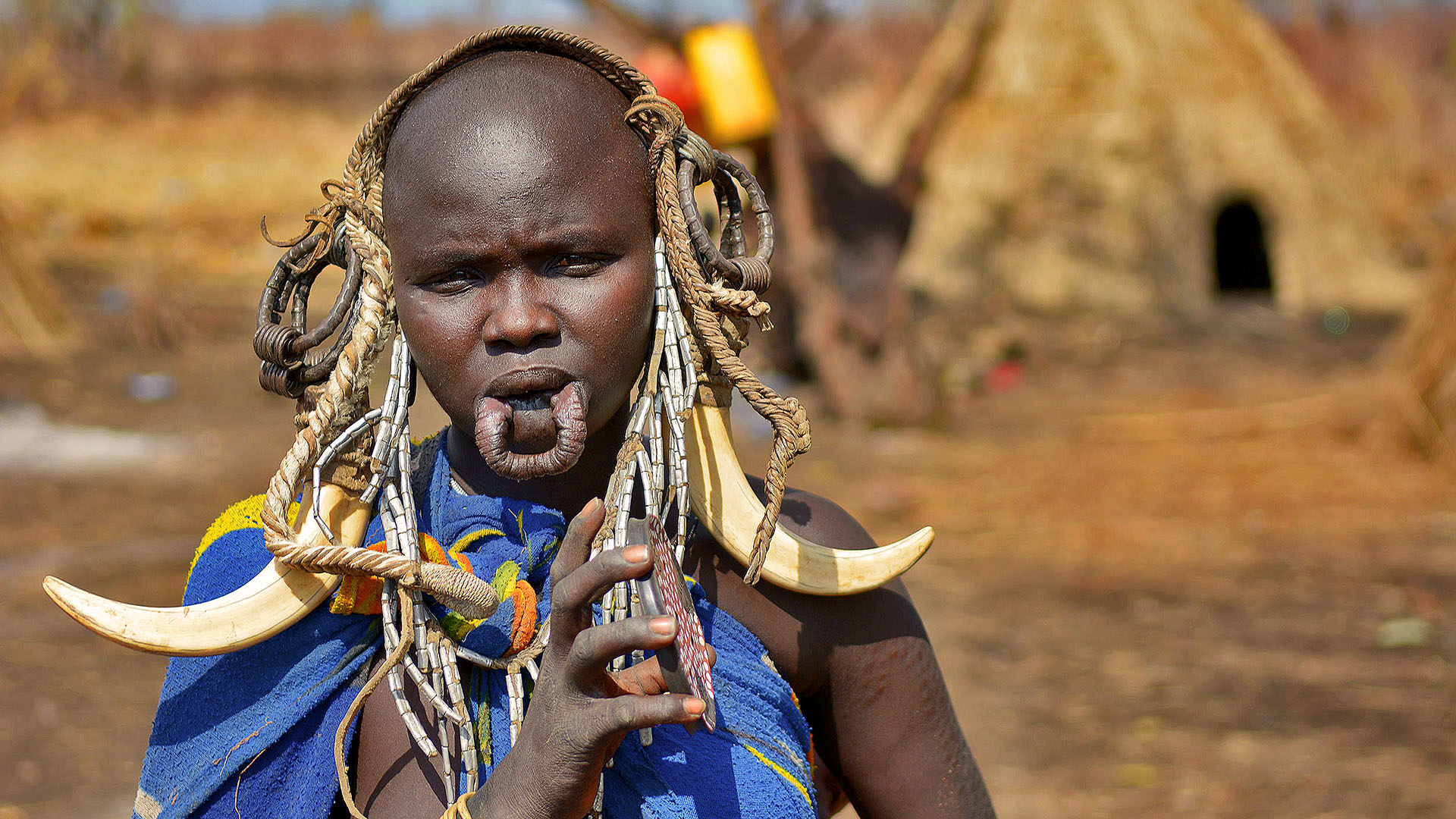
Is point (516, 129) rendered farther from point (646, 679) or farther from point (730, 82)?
point (730, 82)

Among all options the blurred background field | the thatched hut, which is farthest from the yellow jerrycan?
the thatched hut

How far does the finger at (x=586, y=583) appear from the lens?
124 centimetres

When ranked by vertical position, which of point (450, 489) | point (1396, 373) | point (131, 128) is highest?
point (131, 128)

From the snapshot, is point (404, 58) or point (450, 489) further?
point (404, 58)

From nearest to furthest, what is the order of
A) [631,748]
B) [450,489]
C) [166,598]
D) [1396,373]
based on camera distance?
[631,748] → [450,489] → [166,598] → [1396,373]

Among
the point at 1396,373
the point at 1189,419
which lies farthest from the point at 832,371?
the point at 1396,373

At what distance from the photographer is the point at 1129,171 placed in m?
12.8

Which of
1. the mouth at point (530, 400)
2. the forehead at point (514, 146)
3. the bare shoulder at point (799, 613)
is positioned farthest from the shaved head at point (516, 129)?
the bare shoulder at point (799, 613)

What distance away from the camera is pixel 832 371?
9430 millimetres

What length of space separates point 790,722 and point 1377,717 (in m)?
3.89

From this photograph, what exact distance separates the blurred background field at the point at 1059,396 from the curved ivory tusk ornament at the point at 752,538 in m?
2.91

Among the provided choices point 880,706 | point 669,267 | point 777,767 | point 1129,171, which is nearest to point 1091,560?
point 880,706

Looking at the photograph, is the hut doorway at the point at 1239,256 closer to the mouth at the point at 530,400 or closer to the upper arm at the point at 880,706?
the upper arm at the point at 880,706

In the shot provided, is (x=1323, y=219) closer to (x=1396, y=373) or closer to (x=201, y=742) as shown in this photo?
(x=1396, y=373)
